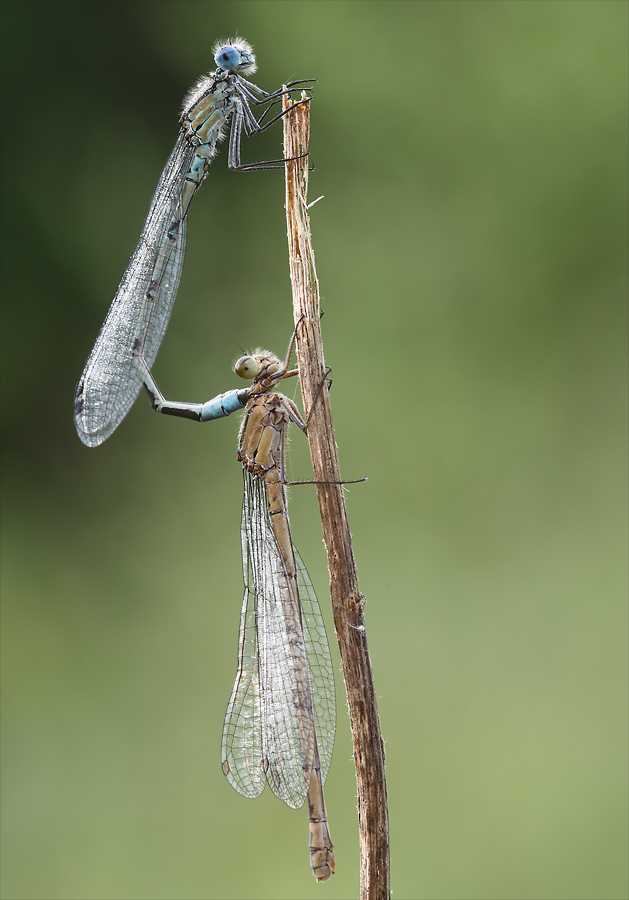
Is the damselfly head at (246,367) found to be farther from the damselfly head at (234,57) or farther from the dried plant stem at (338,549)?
the damselfly head at (234,57)

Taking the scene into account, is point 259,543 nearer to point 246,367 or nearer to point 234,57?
point 246,367

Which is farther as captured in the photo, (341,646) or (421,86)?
(421,86)

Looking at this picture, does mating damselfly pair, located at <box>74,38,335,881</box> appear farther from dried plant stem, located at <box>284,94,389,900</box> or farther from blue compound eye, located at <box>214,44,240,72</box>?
dried plant stem, located at <box>284,94,389,900</box>

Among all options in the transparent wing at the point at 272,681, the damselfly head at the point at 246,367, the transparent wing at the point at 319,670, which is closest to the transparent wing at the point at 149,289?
the damselfly head at the point at 246,367

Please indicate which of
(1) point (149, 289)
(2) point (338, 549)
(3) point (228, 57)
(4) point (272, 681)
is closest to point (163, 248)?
(1) point (149, 289)

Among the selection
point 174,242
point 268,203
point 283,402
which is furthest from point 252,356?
point 268,203

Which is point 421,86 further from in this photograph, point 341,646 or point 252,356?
point 341,646

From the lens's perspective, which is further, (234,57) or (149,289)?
(149,289)
